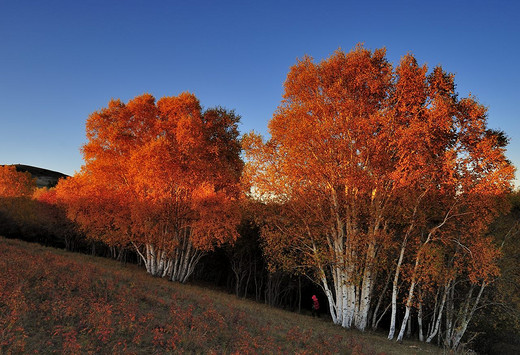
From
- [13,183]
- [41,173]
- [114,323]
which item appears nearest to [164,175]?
[114,323]

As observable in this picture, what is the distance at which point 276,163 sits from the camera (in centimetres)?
2106

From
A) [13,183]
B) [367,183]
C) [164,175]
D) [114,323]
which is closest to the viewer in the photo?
[114,323]

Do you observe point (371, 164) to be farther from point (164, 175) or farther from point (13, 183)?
point (13, 183)

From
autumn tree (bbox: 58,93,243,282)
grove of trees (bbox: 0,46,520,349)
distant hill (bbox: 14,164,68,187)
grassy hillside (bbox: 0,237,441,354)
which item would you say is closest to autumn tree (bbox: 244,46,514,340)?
grove of trees (bbox: 0,46,520,349)

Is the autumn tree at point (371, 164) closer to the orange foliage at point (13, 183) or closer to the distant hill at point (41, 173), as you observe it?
the orange foliage at point (13, 183)

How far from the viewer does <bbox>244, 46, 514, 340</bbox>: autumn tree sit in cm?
1814

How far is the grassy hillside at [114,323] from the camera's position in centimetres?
941

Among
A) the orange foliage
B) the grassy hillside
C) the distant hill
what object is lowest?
the grassy hillside

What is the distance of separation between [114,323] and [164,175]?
18176 mm

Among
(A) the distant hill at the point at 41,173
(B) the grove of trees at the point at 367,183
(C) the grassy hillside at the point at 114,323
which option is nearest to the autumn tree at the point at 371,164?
(B) the grove of trees at the point at 367,183

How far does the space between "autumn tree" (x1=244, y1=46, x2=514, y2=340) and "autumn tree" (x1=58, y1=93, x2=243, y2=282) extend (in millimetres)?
7805

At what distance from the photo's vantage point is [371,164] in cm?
1953

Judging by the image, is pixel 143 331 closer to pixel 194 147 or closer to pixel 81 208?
pixel 194 147

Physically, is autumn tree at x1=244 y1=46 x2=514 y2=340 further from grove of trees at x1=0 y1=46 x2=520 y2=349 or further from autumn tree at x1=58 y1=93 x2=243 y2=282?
autumn tree at x1=58 y1=93 x2=243 y2=282
